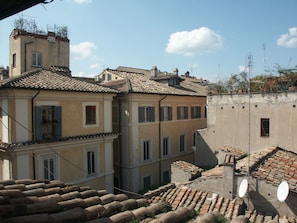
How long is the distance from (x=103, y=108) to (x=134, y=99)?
3.17 meters

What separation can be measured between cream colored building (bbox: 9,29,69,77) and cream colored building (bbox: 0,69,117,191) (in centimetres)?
920

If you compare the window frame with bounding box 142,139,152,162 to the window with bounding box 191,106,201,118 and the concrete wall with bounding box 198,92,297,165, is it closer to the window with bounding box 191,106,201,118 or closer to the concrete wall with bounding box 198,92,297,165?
the concrete wall with bounding box 198,92,297,165

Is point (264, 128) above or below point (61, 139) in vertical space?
above

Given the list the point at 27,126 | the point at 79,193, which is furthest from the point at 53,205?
the point at 27,126

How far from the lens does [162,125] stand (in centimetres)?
2188

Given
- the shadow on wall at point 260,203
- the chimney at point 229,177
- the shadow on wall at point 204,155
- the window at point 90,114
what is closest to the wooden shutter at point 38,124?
the window at point 90,114

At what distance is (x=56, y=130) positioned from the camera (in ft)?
47.2

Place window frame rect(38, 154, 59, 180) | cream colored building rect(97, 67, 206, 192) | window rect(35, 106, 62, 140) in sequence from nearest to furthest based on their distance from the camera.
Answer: window frame rect(38, 154, 59, 180), window rect(35, 106, 62, 140), cream colored building rect(97, 67, 206, 192)

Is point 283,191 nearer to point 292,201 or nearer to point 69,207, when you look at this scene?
point 292,201

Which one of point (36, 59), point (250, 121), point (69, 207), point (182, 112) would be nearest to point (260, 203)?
point (250, 121)

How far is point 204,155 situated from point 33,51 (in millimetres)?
16167

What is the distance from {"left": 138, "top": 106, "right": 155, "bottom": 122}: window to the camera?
20.1 metres

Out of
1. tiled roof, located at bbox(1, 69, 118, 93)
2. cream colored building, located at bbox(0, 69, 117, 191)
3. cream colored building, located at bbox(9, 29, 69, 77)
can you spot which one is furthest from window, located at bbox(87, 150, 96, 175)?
cream colored building, located at bbox(9, 29, 69, 77)

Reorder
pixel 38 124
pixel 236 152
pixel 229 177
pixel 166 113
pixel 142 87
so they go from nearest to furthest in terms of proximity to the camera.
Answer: pixel 229 177
pixel 38 124
pixel 236 152
pixel 142 87
pixel 166 113
